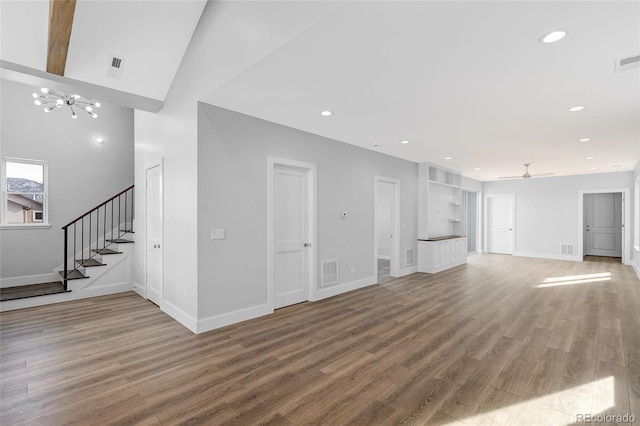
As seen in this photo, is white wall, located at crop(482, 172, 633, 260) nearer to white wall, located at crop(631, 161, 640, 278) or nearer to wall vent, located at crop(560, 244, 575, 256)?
wall vent, located at crop(560, 244, 575, 256)

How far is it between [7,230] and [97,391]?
16.1 ft

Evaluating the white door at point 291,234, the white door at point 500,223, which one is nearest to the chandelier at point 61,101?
the white door at point 291,234

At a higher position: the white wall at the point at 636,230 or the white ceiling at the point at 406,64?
the white ceiling at the point at 406,64

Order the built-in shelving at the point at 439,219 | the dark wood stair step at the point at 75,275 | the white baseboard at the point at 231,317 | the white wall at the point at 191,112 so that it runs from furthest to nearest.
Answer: the built-in shelving at the point at 439,219
the dark wood stair step at the point at 75,275
the white baseboard at the point at 231,317
the white wall at the point at 191,112

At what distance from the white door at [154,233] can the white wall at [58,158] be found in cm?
231

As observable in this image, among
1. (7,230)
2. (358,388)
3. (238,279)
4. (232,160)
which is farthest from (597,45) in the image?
(7,230)

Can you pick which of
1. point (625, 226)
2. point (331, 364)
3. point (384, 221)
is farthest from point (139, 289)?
point (625, 226)

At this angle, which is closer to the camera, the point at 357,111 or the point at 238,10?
Answer: the point at 238,10

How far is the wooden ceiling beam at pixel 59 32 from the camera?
282cm

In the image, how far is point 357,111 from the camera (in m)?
3.78

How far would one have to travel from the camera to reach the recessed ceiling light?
2121mm

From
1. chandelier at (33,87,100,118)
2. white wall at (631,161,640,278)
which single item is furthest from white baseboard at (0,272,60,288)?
white wall at (631,161,640,278)

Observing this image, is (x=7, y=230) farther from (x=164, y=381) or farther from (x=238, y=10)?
(x=238, y=10)

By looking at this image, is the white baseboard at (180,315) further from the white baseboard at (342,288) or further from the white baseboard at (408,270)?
the white baseboard at (408,270)
